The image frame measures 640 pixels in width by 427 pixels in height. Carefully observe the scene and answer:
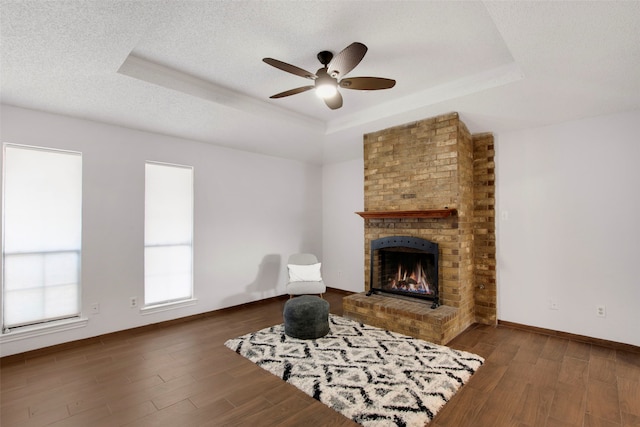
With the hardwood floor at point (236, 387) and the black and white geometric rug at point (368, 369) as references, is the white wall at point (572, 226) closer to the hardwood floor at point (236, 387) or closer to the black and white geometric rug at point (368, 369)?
the hardwood floor at point (236, 387)

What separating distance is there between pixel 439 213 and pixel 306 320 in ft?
6.41

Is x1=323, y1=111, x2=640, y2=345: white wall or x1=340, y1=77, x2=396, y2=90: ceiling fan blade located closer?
x1=340, y1=77, x2=396, y2=90: ceiling fan blade

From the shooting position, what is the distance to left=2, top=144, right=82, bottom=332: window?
3171 millimetres

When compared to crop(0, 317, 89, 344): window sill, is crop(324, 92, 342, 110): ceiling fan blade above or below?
above

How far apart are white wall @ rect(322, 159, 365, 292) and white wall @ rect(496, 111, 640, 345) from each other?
7.46 feet

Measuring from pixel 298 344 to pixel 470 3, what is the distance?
331 cm

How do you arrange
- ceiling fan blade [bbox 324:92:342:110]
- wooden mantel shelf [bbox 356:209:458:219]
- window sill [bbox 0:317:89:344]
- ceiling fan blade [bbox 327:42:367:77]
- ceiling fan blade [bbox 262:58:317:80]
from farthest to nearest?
1. wooden mantel shelf [bbox 356:209:458:219]
2. window sill [bbox 0:317:89:344]
3. ceiling fan blade [bbox 324:92:342:110]
4. ceiling fan blade [bbox 262:58:317:80]
5. ceiling fan blade [bbox 327:42:367:77]

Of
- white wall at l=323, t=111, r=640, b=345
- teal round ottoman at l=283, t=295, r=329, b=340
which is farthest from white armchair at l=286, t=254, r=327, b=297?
white wall at l=323, t=111, r=640, b=345

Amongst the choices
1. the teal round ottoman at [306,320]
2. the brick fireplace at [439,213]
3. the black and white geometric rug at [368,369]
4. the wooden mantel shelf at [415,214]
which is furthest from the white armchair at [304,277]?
the wooden mantel shelf at [415,214]

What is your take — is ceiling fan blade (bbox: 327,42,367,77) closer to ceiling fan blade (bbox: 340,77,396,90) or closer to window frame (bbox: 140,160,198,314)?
ceiling fan blade (bbox: 340,77,396,90)

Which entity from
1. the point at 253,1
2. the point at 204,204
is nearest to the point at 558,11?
the point at 253,1

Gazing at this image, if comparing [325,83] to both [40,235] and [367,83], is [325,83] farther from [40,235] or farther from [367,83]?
[40,235]

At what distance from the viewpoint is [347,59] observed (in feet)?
7.33

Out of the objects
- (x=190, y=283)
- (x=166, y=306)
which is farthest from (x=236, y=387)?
(x=190, y=283)
